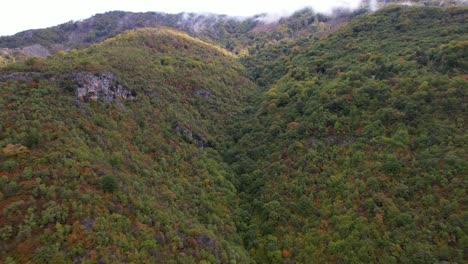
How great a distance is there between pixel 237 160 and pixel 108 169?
25.8 metres

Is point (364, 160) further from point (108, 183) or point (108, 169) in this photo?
point (108, 169)

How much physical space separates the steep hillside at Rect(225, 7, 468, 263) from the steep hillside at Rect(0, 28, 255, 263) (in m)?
6.35

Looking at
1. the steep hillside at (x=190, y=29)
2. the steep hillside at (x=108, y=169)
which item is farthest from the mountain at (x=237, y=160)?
the steep hillside at (x=190, y=29)

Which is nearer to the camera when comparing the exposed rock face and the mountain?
the mountain

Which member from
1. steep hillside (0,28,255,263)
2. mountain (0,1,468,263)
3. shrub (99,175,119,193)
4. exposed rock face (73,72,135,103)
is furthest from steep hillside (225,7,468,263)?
exposed rock face (73,72,135,103)

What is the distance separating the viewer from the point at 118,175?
114 ft

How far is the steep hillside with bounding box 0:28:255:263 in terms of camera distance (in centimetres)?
2616

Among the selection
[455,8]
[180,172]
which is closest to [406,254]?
[180,172]

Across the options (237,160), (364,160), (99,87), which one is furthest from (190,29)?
(364,160)

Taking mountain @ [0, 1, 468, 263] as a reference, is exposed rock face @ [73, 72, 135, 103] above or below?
above

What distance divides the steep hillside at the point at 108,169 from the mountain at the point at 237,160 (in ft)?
0.56

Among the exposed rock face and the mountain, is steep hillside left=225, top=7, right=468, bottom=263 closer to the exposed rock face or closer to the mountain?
the mountain

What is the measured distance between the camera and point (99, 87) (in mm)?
49156

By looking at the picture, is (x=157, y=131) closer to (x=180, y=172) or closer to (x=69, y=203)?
(x=180, y=172)
